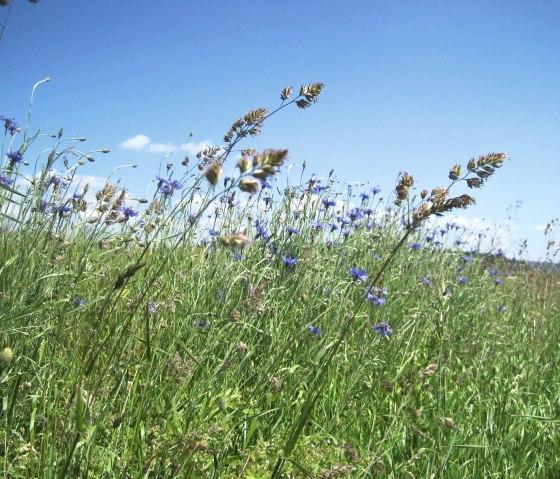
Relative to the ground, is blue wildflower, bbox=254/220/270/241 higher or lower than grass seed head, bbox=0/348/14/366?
higher

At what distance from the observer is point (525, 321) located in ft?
15.6

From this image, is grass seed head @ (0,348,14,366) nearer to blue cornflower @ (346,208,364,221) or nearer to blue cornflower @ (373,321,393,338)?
blue cornflower @ (373,321,393,338)

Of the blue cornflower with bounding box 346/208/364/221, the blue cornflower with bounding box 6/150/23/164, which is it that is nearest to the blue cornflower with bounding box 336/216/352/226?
the blue cornflower with bounding box 346/208/364/221

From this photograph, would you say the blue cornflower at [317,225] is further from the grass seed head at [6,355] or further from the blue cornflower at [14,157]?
the grass seed head at [6,355]

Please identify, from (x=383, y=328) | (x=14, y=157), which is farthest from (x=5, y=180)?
(x=383, y=328)

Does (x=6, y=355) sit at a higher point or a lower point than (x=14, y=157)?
lower

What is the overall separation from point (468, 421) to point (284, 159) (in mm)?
1776

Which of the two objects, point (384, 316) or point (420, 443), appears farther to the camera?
point (384, 316)

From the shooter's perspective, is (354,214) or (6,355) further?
(354,214)

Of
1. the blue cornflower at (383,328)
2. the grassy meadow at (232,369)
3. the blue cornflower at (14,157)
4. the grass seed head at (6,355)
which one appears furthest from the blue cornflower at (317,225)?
the grass seed head at (6,355)

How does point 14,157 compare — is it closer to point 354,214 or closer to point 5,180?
point 5,180

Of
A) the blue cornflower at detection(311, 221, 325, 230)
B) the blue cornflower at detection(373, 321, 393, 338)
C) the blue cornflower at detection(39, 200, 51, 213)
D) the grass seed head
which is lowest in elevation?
the grass seed head

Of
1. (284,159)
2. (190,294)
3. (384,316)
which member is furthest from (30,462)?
(384,316)

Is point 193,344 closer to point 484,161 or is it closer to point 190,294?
point 190,294
